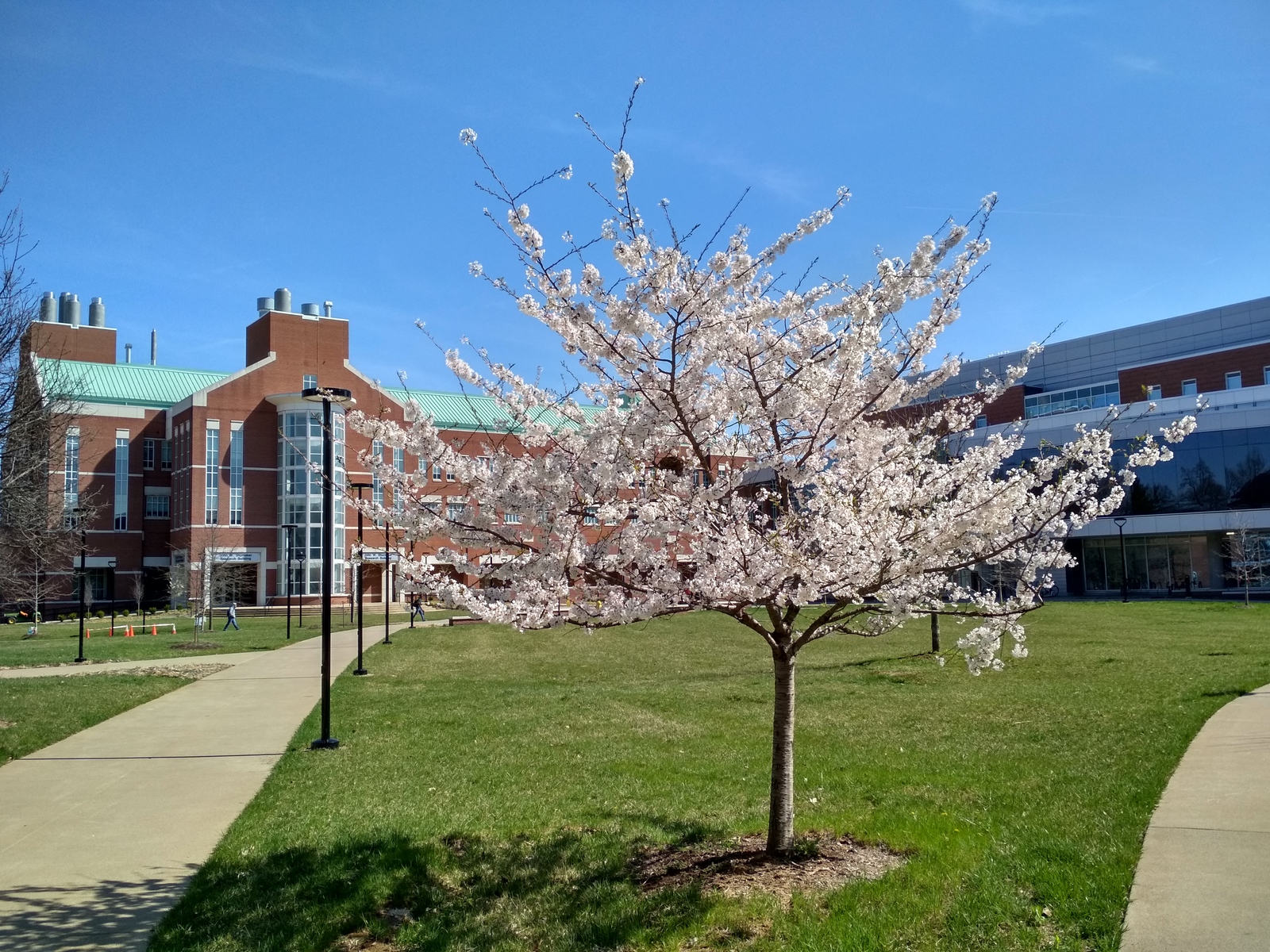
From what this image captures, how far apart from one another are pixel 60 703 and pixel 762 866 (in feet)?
42.5

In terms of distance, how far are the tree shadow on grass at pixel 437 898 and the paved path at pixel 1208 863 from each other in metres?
2.35

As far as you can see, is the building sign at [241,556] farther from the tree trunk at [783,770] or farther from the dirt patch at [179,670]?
the tree trunk at [783,770]

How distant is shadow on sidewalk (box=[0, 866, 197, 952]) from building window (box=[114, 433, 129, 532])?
6302 cm

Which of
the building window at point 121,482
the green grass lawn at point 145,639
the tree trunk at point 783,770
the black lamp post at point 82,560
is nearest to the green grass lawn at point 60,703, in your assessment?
the black lamp post at point 82,560

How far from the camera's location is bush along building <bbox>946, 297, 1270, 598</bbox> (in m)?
41.4

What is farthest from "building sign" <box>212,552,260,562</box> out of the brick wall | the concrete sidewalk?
the brick wall

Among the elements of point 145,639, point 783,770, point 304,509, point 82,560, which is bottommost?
point 145,639

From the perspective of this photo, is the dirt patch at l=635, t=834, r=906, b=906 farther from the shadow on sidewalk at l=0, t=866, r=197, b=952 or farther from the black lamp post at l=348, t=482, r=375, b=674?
the shadow on sidewalk at l=0, t=866, r=197, b=952

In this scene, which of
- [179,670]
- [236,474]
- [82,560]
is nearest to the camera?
[179,670]

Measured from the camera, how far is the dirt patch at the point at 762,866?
222 inches

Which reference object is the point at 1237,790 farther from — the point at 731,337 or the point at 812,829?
the point at 731,337

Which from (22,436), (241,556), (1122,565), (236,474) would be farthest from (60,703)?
(236,474)

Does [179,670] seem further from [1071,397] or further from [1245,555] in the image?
[1071,397]

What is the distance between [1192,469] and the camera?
4366cm
